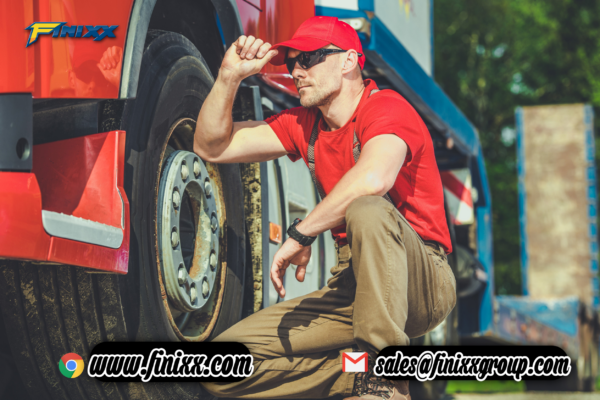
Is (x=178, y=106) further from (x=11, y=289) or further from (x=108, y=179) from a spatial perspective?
(x=11, y=289)

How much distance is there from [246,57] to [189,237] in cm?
63

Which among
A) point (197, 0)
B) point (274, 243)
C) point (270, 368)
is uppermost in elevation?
point (197, 0)

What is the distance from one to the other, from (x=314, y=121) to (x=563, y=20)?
25.2m

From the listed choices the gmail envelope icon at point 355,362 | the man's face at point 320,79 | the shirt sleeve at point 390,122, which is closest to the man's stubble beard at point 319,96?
the man's face at point 320,79

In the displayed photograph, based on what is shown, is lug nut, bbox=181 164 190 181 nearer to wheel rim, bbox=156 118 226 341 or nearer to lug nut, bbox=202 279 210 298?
wheel rim, bbox=156 118 226 341

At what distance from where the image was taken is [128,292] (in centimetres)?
214

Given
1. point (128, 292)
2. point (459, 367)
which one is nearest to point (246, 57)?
point (128, 292)

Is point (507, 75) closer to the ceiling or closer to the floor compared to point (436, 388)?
closer to the ceiling

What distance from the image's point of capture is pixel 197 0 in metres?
2.76

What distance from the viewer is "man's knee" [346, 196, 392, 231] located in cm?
214

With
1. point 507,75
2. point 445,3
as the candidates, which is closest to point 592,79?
point 507,75

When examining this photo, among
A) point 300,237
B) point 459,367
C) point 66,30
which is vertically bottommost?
point 459,367

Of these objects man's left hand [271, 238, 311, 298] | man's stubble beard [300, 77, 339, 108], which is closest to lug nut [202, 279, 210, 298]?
man's left hand [271, 238, 311, 298]

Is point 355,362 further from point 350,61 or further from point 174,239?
point 350,61
